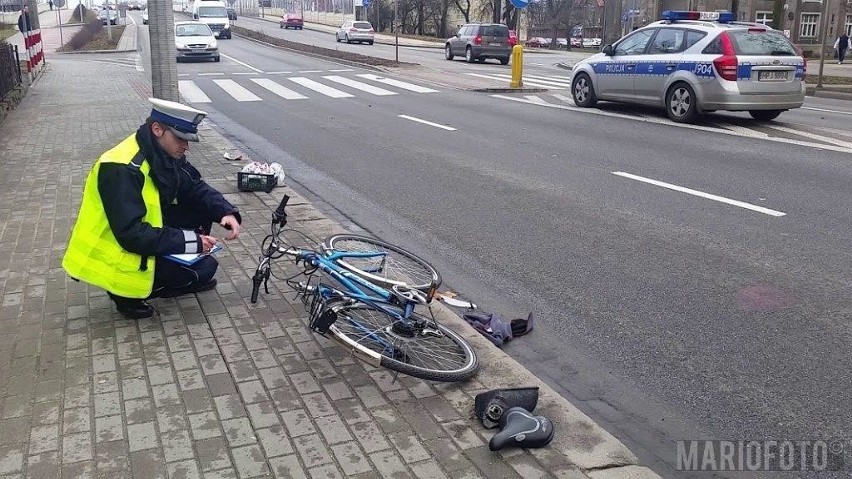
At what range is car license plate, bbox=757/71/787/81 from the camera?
44.5 feet

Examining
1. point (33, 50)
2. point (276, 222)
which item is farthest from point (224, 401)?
point (33, 50)

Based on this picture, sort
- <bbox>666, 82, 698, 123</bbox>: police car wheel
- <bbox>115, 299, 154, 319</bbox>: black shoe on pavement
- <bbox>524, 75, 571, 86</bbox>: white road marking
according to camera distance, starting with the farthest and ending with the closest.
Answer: <bbox>524, 75, 571, 86</bbox>: white road marking
<bbox>666, 82, 698, 123</bbox>: police car wheel
<bbox>115, 299, 154, 319</bbox>: black shoe on pavement

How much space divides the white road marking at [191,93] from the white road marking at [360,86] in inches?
158

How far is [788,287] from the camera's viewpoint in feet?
18.5

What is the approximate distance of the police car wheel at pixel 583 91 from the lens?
16.8m

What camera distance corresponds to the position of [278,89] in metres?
21.1

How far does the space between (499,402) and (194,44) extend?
99.4ft

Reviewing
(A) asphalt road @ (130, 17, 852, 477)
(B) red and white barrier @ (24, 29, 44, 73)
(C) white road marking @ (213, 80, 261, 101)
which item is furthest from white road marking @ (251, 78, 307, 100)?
(B) red and white barrier @ (24, 29, 44, 73)

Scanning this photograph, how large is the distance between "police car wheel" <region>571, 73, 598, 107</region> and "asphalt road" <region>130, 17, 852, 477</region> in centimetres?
193

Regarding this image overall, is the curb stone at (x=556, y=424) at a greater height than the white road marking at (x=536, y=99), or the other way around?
the white road marking at (x=536, y=99)

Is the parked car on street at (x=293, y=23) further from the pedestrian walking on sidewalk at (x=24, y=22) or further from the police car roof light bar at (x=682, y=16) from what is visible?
the police car roof light bar at (x=682, y=16)

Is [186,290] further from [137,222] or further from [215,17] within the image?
[215,17]

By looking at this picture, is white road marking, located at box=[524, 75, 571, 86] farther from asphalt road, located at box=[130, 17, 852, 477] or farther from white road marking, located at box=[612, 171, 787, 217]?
white road marking, located at box=[612, 171, 787, 217]

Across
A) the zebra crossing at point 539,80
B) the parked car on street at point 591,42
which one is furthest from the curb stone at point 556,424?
the parked car on street at point 591,42
